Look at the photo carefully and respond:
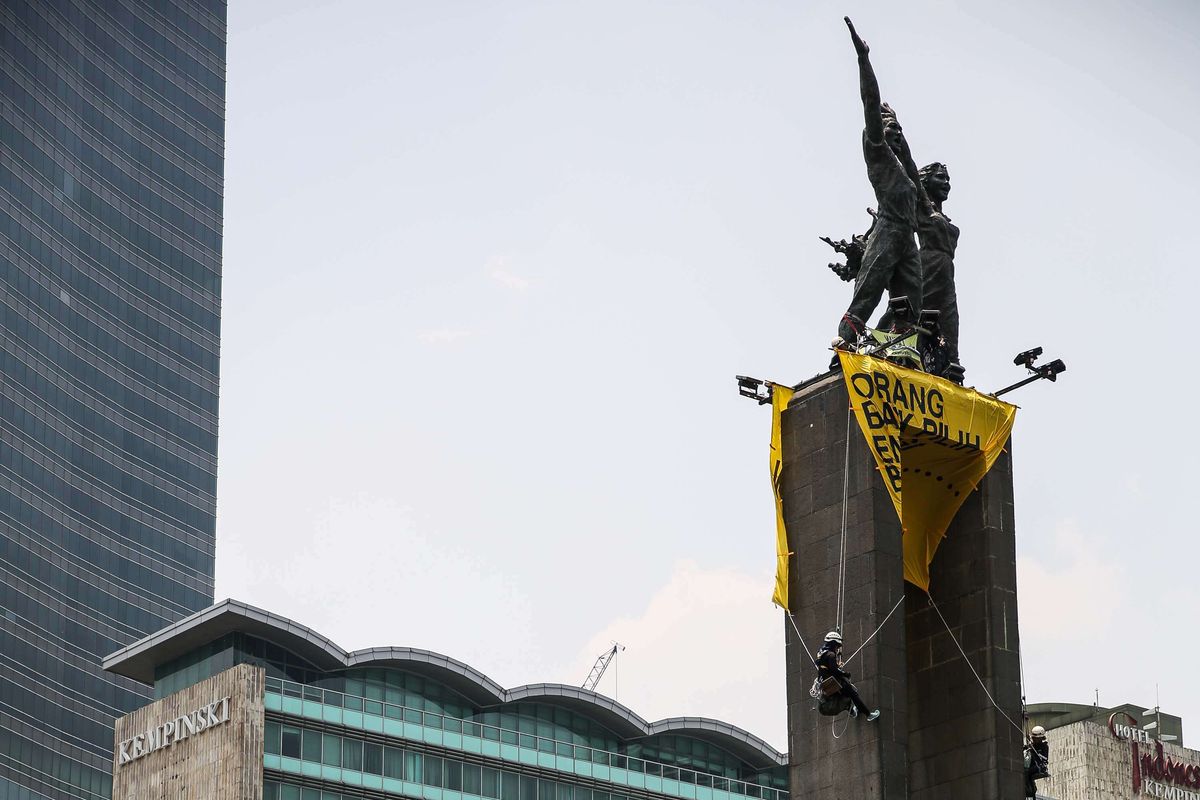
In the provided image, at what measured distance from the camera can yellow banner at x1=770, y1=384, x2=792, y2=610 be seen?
48.6m

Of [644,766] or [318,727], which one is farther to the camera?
[644,766]

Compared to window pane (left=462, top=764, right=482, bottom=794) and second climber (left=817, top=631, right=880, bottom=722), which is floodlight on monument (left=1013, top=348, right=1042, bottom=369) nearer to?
second climber (left=817, top=631, right=880, bottom=722)

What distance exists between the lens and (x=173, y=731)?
114562 mm

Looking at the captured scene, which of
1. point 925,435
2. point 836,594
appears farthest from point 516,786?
point 836,594

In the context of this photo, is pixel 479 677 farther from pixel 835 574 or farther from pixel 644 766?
pixel 835 574

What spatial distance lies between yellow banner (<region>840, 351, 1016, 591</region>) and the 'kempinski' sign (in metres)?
66.8

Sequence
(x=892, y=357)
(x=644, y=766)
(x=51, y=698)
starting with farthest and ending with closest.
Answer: (x=51, y=698) → (x=644, y=766) → (x=892, y=357)

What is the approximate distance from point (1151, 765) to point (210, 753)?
73.2 m

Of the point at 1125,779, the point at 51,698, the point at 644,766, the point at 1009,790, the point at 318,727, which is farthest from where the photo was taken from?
the point at 51,698

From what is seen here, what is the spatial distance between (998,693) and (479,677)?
238 feet

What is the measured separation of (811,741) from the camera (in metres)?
46.8

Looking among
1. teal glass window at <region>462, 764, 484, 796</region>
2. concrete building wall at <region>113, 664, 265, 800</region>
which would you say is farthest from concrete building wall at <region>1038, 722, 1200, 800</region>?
concrete building wall at <region>113, 664, 265, 800</region>

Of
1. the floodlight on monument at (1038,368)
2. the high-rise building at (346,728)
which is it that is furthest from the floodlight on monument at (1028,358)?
the high-rise building at (346,728)

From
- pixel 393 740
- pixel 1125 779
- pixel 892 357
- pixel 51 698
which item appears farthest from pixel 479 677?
pixel 51 698
